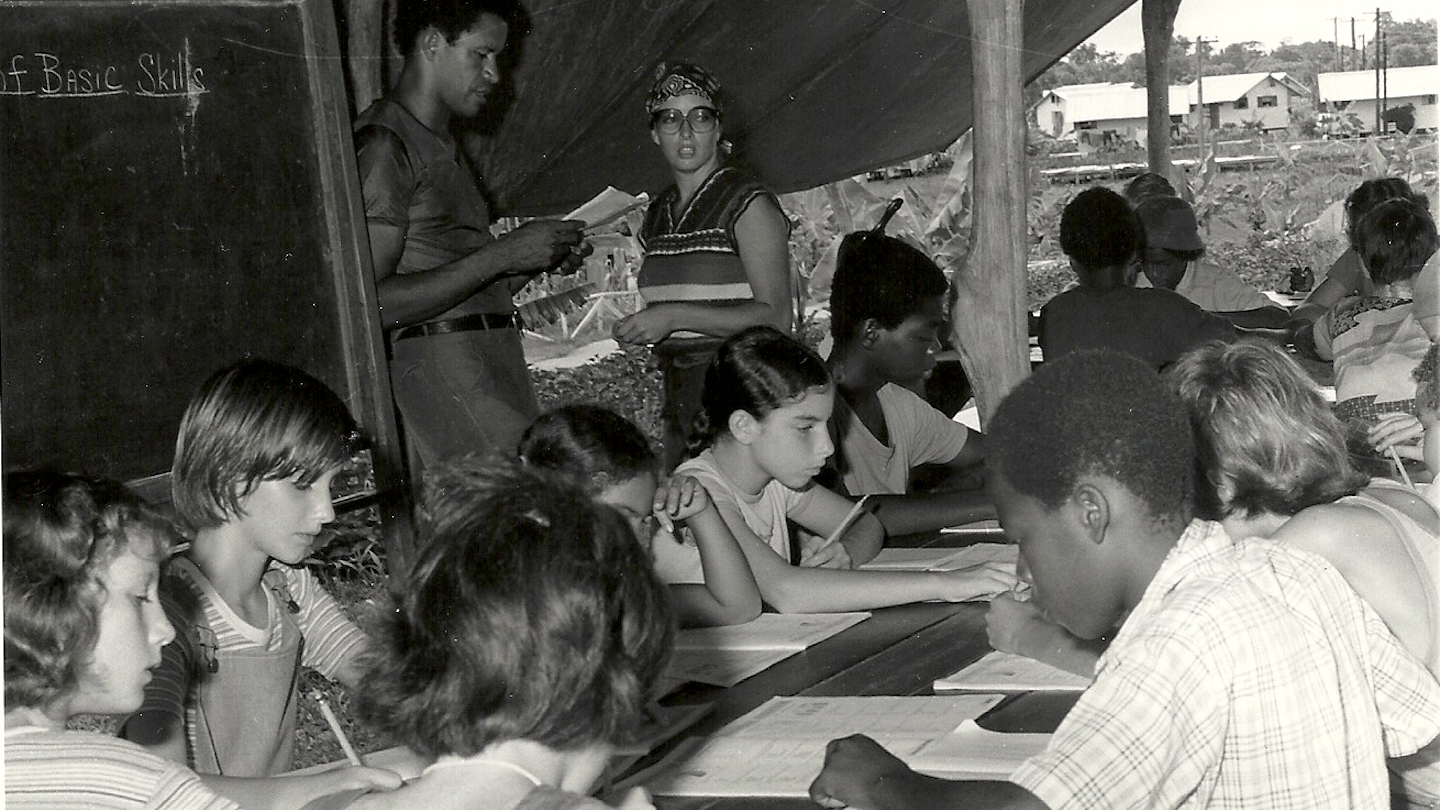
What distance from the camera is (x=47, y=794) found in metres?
1.48

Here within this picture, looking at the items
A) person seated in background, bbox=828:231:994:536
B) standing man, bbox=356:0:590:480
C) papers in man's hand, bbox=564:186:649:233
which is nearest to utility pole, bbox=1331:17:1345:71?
person seated in background, bbox=828:231:994:536

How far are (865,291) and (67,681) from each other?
246 cm

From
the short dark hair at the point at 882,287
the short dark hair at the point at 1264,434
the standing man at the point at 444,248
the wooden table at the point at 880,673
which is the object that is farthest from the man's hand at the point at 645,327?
the short dark hair at the point at 1264,434

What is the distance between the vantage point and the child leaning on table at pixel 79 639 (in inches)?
58.1

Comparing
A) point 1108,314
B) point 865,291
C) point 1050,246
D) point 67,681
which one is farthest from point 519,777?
point 1050,246

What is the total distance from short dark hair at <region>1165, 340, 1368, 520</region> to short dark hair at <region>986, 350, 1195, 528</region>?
584 mm

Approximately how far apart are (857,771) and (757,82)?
418cm

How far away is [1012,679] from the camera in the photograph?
6.95 feet

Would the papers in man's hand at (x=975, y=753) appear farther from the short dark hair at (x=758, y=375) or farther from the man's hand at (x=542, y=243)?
the man's hand at (x=542, y=243)

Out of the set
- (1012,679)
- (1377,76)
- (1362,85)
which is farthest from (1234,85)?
(1012,679)

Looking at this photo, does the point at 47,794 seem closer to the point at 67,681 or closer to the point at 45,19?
the point at 67,681

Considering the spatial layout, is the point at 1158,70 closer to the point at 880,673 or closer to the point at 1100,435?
the point at 880,673

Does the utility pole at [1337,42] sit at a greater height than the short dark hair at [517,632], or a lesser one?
greater

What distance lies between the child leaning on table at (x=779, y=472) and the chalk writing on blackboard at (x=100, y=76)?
3.74 ft
